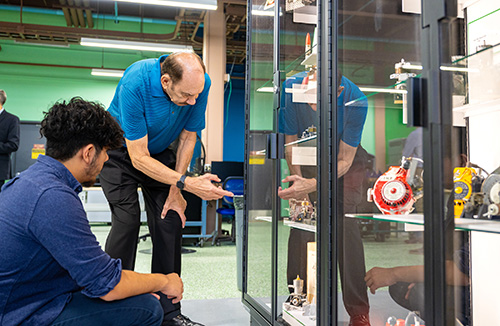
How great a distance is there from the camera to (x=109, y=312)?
1.44 meters

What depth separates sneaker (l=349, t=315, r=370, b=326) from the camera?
157cm

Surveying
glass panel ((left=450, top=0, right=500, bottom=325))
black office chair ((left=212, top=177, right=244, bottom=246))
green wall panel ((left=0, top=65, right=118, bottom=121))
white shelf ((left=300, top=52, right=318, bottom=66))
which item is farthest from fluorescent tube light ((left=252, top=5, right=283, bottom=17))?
green wall panel ((left=0, top=65, right=118, bottom=121))

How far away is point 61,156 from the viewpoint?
57.7 inches

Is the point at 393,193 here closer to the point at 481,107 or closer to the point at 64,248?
the point at 481,107

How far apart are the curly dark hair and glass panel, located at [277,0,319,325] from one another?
2.78 feet

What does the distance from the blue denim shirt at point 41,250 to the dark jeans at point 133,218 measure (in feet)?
3.00

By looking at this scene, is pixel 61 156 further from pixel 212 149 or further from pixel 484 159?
pixel 212 149

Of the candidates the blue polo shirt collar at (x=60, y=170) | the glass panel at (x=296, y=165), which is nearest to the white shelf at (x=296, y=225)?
the glass panel at (x=296, y=165)

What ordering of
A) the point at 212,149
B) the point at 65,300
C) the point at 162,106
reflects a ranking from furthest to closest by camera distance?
1. the point at 212,149
2. the point at 162,106
3. the point at 65,300

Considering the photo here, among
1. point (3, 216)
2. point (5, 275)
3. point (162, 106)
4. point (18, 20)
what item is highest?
point (18, 20)

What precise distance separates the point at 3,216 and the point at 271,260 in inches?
48.3

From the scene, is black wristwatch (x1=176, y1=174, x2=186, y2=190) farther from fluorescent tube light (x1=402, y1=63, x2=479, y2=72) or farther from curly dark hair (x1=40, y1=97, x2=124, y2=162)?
fluorescent tube light (x1=402, y1=63, x2=479, y2=72)

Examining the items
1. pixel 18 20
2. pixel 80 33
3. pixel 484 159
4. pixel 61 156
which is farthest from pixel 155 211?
pixel 18 20

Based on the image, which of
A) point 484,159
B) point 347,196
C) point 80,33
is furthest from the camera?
point 80,33
